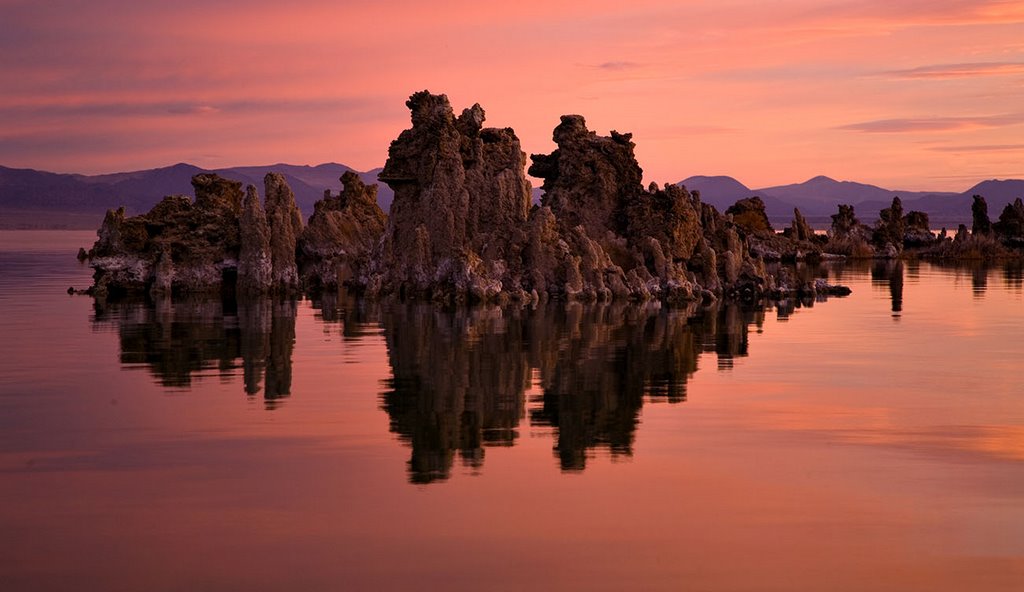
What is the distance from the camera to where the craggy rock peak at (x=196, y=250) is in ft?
215

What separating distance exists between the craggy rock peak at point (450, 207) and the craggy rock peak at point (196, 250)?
5.86 meters

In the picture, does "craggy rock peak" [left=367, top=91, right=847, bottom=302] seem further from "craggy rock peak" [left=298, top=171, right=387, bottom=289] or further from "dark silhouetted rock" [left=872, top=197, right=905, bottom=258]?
"dark silhouetted rock" [left=872, top=197, right=905, bottom=258]

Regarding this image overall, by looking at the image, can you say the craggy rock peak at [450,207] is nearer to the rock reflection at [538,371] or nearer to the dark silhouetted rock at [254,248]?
the rock reflection at [538,371]

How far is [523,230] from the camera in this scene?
60406 millimetres

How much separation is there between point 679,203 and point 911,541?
168 feet

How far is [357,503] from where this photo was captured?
1833 centimetres

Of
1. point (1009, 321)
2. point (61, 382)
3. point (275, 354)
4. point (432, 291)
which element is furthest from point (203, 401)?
point (1009, 321)

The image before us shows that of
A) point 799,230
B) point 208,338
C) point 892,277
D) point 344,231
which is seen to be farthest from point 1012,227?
point 208,338

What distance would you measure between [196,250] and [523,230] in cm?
1769

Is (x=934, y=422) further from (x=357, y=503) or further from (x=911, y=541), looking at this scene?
(x=357, y=503)

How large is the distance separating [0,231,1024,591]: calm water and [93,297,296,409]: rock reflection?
0.84 ft

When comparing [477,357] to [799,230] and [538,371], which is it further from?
[799,230]

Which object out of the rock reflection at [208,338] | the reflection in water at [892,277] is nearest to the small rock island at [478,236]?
the reflection in water at [892,277]

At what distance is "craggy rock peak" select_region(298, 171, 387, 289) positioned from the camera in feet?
297
